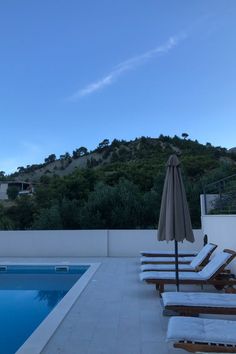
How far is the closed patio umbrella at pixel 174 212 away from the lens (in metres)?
6.34

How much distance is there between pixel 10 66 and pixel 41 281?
378 inches

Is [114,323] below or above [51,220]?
below

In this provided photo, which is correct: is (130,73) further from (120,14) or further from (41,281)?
(41,281)

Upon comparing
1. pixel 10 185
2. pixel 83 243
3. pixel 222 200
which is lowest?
pixel 83 243

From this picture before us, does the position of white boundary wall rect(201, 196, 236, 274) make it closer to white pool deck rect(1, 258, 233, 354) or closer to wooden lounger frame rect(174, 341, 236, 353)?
white pool deck rect(1, 258, 233, 354)

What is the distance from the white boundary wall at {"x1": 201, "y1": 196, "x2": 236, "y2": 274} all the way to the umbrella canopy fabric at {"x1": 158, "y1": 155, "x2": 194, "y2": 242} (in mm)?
2623

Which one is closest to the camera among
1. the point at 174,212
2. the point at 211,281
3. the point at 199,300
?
the point at 199,300

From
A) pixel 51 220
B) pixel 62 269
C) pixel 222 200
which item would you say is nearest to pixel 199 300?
pixel 222 200

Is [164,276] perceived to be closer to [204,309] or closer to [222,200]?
[204,309]

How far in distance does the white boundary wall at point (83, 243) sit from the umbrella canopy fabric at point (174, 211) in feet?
22.7

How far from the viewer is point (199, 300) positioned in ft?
16.8

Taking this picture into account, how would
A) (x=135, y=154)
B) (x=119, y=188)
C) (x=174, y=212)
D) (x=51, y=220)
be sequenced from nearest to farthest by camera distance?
1. (x=174, y=212)
2. (x=51, y=220)
3. (x=119, y=188)
4. (x=135, y=154)

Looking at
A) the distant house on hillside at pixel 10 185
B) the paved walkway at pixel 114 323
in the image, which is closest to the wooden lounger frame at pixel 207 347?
the paved walkway at pixel 114 323

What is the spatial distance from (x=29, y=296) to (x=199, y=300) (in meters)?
4.89
